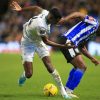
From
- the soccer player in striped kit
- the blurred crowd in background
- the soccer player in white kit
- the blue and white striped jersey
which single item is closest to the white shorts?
the soccer player in white kit

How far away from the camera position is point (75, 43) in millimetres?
14641

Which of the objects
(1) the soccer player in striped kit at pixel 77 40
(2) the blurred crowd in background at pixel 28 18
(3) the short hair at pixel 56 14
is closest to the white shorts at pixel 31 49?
(1) the soccer player in striped kit at pixel 77 40

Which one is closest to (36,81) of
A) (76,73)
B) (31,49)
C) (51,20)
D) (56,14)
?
(31,49)

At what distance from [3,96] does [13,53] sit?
1711cm

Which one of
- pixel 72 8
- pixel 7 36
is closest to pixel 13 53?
pixel 7 36

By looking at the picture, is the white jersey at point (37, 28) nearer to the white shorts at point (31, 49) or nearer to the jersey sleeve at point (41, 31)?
the jersey sleeve at point (41, 31)

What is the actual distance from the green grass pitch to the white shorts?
1.00m

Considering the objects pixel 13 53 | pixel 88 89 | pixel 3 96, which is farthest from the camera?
pixel 13 53

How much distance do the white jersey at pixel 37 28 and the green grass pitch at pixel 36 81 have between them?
1491mm

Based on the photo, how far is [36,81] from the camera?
19.2 metres

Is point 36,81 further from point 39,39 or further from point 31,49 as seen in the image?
point 39,39

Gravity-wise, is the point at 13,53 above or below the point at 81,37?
below

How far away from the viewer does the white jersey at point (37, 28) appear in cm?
1373

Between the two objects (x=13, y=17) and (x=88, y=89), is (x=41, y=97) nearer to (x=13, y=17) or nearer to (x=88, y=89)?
(x=88, y=89)
